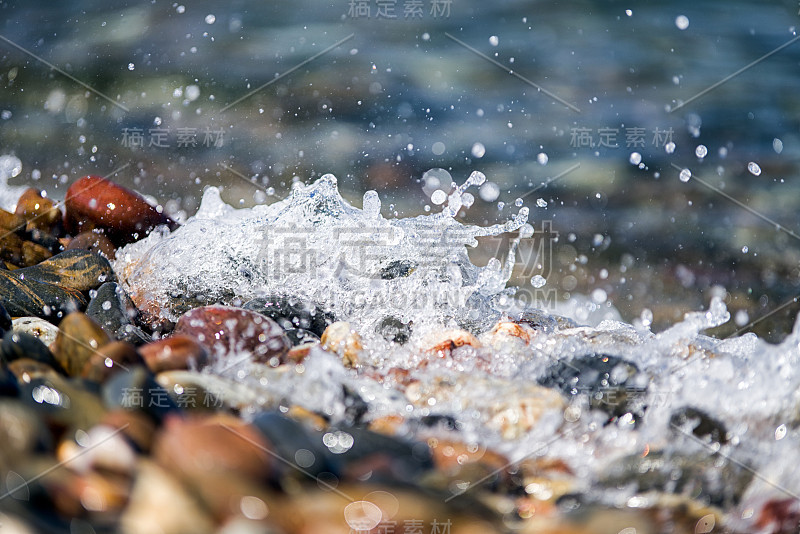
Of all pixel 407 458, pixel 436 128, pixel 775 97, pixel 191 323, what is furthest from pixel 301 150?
pixel 407 458

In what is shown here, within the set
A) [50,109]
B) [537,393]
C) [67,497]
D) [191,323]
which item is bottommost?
[50,109]

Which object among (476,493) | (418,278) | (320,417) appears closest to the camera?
(476,493)

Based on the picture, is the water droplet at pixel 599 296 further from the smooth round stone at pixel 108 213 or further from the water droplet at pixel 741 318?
the smooth round stone at pixel 108 213

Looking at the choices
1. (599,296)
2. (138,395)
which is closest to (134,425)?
(138,395)

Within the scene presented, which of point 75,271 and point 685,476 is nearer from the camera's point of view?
point 685,476

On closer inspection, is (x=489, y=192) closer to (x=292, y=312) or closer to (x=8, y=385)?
(x=292, y=312)

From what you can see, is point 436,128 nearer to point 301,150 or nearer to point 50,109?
point 301,150

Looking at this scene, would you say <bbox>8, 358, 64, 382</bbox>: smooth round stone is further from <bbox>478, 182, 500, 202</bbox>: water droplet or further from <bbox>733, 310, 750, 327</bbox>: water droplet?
<bbox>733, 310, 750, 327</bbox>: water droplet
